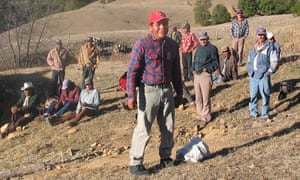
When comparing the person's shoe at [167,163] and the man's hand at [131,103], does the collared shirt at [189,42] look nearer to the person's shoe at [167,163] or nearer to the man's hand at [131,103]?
the person's shoe at [167,163]

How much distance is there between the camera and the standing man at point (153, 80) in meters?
5.45

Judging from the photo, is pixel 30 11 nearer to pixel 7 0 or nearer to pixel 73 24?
pixel 7 0

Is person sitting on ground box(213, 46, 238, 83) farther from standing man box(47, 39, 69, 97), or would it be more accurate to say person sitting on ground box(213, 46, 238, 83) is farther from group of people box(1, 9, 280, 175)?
standing man box(47, 39, 69, 97)

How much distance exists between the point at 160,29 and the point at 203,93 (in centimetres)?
361

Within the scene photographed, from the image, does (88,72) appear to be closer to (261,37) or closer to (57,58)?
(57,58)

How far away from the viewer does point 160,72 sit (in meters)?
5.52

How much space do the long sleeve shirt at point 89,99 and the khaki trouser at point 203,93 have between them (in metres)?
2.80

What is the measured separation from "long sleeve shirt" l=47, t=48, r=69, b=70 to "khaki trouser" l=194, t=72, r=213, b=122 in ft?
16.2

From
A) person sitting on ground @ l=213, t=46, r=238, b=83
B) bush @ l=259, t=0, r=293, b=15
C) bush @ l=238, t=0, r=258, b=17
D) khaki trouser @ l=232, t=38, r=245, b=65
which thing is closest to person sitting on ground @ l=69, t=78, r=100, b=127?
person sitting on ground @ l=213, t=46, r=238, b=83

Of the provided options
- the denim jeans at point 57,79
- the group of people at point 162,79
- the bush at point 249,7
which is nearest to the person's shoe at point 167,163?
the group of people at point 162,79

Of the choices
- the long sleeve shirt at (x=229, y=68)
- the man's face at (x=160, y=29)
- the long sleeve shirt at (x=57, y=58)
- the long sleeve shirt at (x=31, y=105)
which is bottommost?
the long sleeve shirt at (x=31, y=105)

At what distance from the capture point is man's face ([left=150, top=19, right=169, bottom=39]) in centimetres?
535

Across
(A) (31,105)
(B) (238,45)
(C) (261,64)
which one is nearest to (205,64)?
(C) (261,64)

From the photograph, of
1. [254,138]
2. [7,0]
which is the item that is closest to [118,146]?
[254,138]
